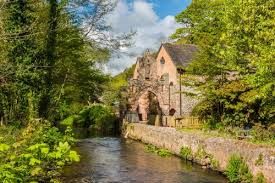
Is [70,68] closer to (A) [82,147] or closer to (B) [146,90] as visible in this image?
(A) [82,147]

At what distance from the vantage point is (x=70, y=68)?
85.1 feet

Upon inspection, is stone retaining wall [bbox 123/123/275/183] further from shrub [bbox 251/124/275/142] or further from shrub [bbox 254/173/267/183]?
shrub [bbox 251/124/275/142]

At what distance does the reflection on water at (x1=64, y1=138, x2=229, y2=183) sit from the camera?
18.1 meters

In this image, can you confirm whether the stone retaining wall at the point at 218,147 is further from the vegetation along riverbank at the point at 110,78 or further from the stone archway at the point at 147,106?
the stone archway at the point at 147,106

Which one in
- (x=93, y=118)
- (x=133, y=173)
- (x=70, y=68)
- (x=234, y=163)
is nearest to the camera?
(x=234, y=163)

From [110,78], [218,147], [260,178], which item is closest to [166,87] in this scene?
[110,78]

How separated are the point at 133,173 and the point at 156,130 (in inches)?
448

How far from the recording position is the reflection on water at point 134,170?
18.1 metres

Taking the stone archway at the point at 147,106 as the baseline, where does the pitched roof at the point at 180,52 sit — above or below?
above

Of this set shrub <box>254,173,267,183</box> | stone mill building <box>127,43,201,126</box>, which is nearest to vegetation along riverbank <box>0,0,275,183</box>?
shrub <box>254,173,267,183</box>

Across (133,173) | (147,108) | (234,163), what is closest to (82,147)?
(133,173)

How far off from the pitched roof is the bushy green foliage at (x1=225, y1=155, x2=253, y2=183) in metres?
29.1

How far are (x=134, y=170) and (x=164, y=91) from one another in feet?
84.6

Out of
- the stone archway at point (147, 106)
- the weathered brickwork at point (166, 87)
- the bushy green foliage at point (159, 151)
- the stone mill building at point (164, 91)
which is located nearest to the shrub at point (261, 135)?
the bushy green foliage at point (159, 151)
